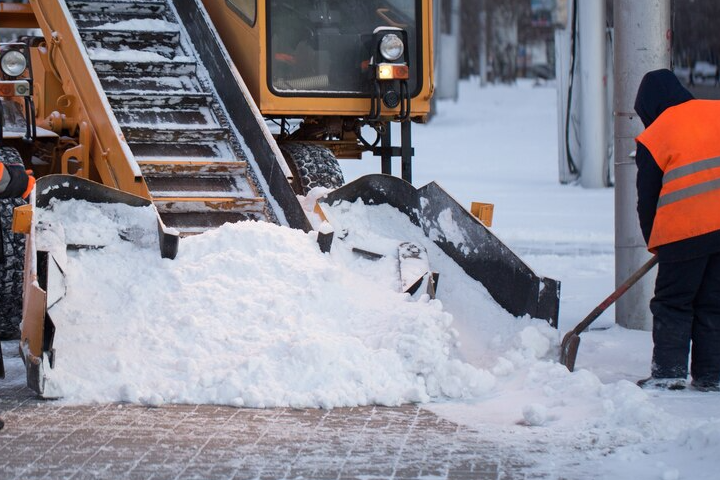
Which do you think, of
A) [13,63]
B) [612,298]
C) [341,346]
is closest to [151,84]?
[13,63]

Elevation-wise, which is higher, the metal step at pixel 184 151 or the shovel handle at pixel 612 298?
the metal step at pixel 184 151

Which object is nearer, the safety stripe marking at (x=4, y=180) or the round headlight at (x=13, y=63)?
the safety stripe marking at (x=4, y=180)

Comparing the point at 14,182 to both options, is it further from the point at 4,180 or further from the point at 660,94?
the point at 660,94

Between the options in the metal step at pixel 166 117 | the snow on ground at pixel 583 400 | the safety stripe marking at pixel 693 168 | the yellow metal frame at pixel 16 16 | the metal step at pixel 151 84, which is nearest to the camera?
the snow on ground at pixel 583 400

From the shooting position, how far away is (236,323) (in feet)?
17.9

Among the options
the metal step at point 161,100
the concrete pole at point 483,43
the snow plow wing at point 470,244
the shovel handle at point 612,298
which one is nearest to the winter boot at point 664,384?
the shovel handle at point 612,298

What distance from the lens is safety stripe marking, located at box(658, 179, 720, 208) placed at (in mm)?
5418

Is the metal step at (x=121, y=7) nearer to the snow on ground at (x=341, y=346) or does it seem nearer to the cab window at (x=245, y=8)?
the cab window at (x=245, y=8)

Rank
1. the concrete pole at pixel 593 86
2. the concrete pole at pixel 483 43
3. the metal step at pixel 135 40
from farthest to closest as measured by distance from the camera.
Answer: the concrete pole at pixel 483 43 → the concrete pole at pixel 593 86 → the metal step at pixel 135 40

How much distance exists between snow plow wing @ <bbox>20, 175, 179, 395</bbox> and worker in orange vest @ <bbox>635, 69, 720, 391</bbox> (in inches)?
88.2

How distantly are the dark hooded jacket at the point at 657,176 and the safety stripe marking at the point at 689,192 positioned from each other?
0.26 ft

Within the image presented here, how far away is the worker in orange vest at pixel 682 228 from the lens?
543 centimetres

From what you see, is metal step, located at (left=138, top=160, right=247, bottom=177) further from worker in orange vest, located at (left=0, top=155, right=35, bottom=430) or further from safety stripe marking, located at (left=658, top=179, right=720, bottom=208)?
safety stripe marking, located at (left=658, top=179, right=720, bottom=208)

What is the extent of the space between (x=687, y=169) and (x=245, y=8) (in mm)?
3012
